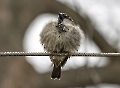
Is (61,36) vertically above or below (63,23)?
below

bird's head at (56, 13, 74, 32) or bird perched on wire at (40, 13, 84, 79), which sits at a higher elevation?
bird's head at (56, 13, 74, 32)

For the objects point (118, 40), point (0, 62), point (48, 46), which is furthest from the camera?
point (0, 62)

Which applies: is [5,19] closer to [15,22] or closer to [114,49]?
[15,22]

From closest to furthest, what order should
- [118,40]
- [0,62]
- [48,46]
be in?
[48,46] → [118,40] → [0,62]

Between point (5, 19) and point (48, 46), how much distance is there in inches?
135

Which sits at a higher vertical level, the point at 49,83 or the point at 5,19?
the point at 5,19

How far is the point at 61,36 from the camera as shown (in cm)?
530

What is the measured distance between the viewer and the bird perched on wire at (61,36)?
17.4 feet

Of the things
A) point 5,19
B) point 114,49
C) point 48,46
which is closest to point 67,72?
point 114,49

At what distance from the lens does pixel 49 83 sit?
27.5ft

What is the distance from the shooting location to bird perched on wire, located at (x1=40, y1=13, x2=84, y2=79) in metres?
→ 5.32

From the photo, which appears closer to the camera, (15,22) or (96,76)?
(96,76)

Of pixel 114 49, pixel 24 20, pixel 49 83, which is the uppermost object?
pixel 24 20

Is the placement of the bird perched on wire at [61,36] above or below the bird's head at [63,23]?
below
